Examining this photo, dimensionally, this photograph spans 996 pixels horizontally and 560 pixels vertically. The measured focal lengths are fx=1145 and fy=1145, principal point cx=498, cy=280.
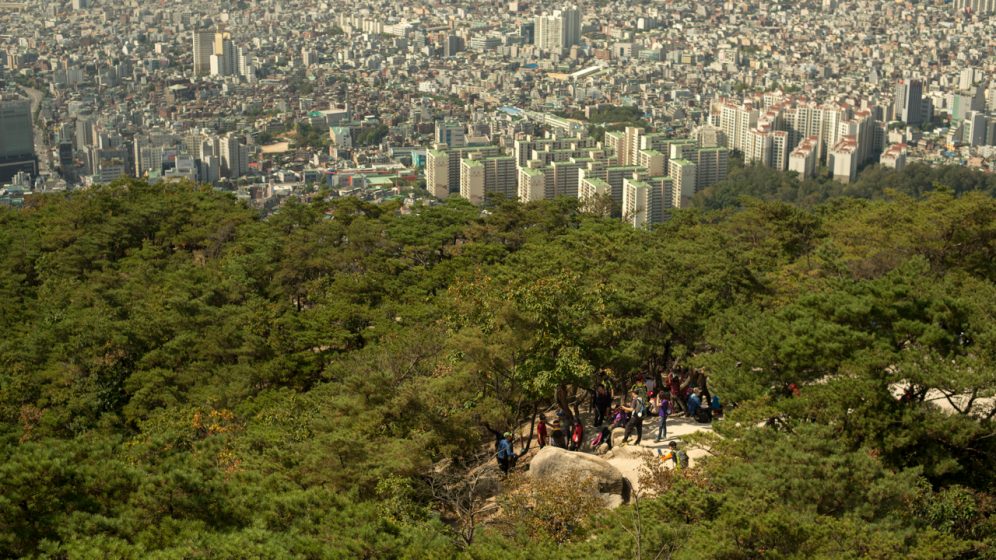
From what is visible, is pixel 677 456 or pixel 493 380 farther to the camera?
pixel 493 380

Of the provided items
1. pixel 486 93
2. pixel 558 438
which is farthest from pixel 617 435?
pixel 486 93

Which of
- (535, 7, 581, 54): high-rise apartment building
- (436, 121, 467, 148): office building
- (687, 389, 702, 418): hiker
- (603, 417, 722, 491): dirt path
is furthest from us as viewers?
(535, 7, 581, 54): high-rise apartment building

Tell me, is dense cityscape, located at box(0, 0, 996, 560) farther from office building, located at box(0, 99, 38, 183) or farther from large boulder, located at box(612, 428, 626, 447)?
office building, located at box(0, 99, 38, 183)

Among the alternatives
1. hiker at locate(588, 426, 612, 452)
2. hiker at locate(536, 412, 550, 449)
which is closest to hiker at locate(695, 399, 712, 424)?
hiker at locate(588, 426, 612, 452)

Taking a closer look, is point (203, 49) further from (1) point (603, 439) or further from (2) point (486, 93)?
(1) point (603, 439)

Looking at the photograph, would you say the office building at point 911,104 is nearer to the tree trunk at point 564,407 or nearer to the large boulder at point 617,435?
the large boulder at point 617,435

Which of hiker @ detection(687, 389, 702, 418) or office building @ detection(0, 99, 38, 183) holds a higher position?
hiker @ detection(687, 389, 702, 418)

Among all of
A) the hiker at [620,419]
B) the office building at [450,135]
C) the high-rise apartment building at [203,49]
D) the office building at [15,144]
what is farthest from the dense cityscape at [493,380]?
the high-rise apartment building at [203,49]

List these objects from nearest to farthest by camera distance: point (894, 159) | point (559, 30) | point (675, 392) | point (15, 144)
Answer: point (675, 392) < point (894, 159) < point (15, 144) < point (559, 30)
